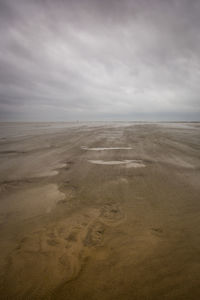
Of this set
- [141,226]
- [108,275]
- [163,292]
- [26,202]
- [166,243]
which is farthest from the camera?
[26,202]

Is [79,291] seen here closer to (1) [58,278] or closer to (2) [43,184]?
(1) [58,278]

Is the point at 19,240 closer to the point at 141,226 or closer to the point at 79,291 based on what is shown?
the point at 79,291

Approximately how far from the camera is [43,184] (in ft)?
13.0

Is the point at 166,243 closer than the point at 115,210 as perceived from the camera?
Yes

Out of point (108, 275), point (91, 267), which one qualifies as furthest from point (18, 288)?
point (108, 275)

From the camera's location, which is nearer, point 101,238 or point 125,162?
point 101,238

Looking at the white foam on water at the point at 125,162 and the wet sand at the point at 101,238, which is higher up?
the white foam on water at the point at 125,162

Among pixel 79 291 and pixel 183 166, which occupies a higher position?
pixel 183 166

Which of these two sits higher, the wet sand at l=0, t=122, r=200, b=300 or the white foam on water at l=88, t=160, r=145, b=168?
Result: the white foam on water at l=88, t=160, r=145, b=168

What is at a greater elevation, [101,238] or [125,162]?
[125,162]

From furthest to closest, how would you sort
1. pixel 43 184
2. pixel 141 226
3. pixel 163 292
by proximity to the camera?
1. pixel 43 184
2. pixel 141 226
3. pixel 163 292

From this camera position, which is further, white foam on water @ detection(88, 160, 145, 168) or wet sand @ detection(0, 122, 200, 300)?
white foam on water @ detection(88, 160, 145, 168)

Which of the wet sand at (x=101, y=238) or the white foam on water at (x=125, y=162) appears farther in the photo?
the white foam on water at (x=125, y=162)

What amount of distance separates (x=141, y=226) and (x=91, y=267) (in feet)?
3.23
